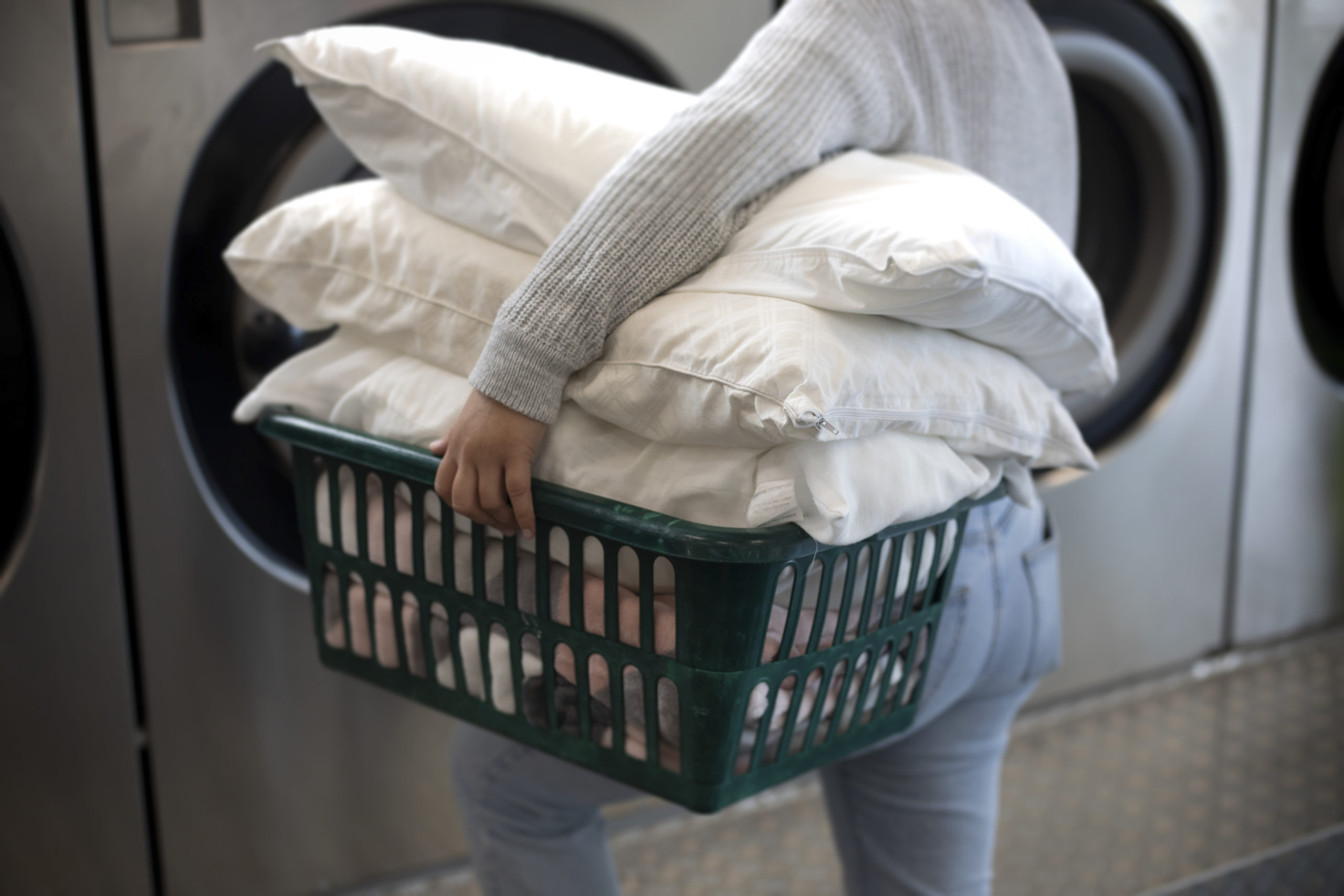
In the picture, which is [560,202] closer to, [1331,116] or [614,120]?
[614,120]

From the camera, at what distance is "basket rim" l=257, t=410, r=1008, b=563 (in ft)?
1.80

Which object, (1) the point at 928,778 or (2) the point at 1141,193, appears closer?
(1) the point at 928,778

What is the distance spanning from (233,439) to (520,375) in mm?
632

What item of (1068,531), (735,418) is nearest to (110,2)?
(735,418)

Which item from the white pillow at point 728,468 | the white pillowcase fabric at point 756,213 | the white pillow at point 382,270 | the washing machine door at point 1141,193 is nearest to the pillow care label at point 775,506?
the white pillow at point 728,468

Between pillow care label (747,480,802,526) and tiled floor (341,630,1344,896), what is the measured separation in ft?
2.94

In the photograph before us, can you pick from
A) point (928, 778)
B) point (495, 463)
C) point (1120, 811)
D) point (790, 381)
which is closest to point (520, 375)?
point (495, 463)

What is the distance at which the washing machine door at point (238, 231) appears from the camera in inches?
41.9

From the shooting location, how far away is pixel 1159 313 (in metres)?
1.63

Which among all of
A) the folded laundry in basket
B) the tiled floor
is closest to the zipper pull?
the folded laundry in basket

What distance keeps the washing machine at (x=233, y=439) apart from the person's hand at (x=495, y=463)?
0.56 m

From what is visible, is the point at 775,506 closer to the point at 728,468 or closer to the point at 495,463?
the point at 728,468

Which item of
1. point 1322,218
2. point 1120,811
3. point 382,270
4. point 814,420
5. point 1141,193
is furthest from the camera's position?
point 1322,218

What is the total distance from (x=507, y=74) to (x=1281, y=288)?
1.41 meters
